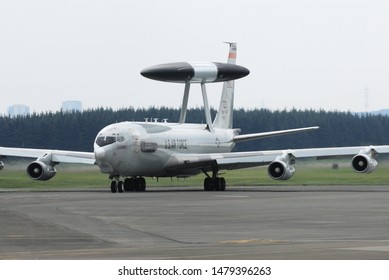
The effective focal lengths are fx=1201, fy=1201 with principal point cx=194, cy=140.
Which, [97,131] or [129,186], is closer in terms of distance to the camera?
[129,186]

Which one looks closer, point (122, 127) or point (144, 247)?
point (144, 247)

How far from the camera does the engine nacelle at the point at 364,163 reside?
66875 mm

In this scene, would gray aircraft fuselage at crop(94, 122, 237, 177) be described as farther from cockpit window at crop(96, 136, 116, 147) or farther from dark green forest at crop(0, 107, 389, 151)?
dark green forest at crop(0, 107, 389, 151)

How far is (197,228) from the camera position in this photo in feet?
110

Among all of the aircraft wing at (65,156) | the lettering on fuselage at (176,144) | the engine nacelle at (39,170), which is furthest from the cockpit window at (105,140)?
the lettering on fuselage at (176,144)

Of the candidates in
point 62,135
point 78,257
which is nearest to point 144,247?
point 78,257

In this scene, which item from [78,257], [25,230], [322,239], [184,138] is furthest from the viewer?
[184,138]

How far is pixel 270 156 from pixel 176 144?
708cm

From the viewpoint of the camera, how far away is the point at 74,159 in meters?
70.4

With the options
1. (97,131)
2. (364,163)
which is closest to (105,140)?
(364,163)

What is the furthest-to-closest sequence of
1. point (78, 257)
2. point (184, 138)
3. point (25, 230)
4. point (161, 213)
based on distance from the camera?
point (184, 138) → point (161, 213) → point (25, 230) → point (78, 257)

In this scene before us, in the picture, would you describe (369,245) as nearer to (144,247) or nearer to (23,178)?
(144,247)

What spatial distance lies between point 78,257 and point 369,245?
6958 millimetres

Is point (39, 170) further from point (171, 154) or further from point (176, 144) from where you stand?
point (176, 144)
